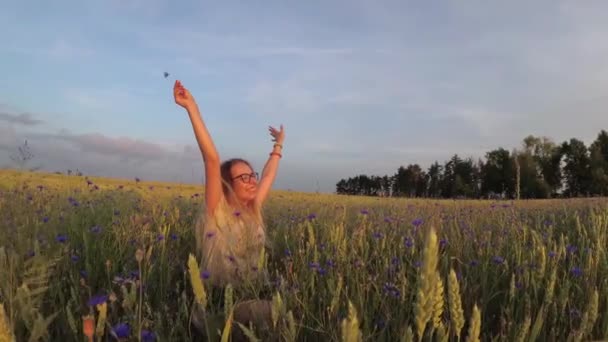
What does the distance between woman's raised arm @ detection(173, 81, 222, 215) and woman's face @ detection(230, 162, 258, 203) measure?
1.32 feet

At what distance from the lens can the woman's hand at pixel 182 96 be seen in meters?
3.27

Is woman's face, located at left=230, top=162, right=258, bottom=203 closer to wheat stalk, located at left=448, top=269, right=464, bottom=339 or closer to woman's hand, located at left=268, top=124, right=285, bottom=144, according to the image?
woman's hand, located at left=268, top=124, right=285, bottom=144

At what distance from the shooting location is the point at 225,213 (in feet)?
11.6

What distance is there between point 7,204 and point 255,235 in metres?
3.48

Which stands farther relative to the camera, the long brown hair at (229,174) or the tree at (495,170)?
the tree at (495,170)

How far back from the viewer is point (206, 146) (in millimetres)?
3377

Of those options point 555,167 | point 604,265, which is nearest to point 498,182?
point 555,167

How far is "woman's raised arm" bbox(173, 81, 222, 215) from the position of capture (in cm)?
330

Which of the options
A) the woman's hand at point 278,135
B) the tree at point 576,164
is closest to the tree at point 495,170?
the tree at point 576,164

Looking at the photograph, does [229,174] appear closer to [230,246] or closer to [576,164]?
[230,246]

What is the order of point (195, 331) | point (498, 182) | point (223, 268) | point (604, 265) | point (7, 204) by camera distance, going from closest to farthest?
point (195, 331)
point (604, 265)
point (223, 268)
point (7, 204)
point (498, 182)

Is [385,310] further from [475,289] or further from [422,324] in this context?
[422,324]

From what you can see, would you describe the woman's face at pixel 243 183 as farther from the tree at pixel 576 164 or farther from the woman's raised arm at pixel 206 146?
the tree at pixel 576 164

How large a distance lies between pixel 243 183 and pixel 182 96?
972mm
